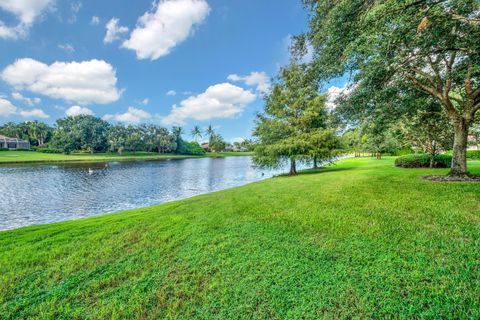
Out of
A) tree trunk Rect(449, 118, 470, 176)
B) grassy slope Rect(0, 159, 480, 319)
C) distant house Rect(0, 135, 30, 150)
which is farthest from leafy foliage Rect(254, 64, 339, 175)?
distant house Rect(0, 135, 30, 150)

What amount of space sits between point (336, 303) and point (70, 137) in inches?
3060

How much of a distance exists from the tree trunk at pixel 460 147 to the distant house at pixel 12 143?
99.6 meters

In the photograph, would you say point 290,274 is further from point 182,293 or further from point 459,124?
point 459,124

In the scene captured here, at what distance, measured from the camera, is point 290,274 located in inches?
125

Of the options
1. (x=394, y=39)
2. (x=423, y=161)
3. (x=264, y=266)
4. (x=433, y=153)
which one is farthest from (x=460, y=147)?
(x=264, y=266)

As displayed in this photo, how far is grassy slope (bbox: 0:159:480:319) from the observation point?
103 inches

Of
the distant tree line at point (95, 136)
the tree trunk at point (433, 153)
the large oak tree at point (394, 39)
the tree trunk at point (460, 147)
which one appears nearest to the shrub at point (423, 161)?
the tree trunk at point (433, 153)

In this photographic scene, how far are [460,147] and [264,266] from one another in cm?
1049

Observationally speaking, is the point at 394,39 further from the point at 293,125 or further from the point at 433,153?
the point at 433,153

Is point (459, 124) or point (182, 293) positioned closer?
point (182, 293)

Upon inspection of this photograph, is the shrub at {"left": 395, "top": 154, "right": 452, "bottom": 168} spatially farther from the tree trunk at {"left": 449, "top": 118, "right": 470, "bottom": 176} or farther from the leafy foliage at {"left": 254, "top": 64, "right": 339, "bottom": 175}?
the tree trunk at {"left": 449, "top": 118, "right": 470, "bottom": 176}

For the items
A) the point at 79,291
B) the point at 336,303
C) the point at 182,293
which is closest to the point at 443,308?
the point at 336,303

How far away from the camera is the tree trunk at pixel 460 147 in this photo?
8679mm

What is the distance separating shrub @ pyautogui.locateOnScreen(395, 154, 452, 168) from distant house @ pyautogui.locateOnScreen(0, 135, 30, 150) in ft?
324
